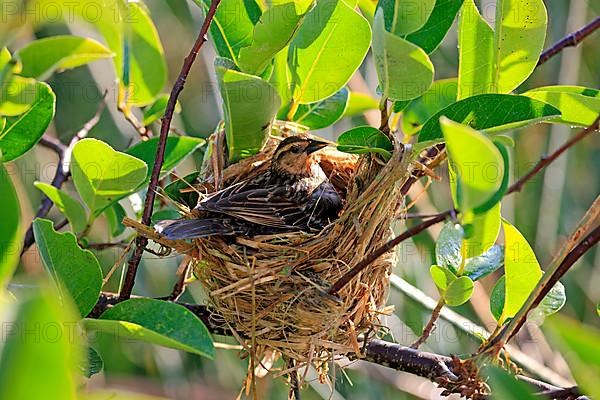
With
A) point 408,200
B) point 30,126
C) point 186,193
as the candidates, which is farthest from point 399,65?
point 408,200

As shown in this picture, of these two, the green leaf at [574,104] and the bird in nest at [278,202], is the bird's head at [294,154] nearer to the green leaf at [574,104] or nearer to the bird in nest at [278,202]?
the bird in nest at [278,202]

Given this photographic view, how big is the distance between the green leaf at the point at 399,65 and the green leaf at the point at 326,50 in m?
0.19

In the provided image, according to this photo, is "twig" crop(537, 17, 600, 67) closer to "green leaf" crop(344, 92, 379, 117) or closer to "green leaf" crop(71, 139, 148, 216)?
"green leaf" crop(344, 92, 379, 117)

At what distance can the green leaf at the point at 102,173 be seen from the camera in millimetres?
1203

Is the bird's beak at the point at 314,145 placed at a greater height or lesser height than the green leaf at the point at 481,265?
greater

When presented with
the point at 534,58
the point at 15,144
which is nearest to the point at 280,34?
the point at 534,58

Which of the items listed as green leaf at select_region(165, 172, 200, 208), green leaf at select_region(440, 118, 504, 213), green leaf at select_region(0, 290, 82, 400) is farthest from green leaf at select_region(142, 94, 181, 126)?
green leaf at select_region(0, 290, 82, 400)

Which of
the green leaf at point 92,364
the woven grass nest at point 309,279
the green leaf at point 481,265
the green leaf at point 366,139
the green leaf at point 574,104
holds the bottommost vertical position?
the woven grass nest at point 309,279

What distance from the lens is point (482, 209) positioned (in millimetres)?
727

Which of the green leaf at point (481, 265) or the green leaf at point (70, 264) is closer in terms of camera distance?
the green leaf at point (70, 264)

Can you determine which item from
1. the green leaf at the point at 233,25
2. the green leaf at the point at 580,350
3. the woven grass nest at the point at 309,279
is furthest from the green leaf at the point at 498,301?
the green leaf at the point at 580,350

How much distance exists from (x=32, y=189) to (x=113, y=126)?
1.93ft

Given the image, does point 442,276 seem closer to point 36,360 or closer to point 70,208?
point 70,208

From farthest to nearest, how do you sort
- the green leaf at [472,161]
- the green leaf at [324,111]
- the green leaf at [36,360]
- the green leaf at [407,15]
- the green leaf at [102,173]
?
the green leaf at [324,111], the green leaf at [102,173], the green leaf at [407,15], the green leaf at [472,161], the green leaf at [36,360]
